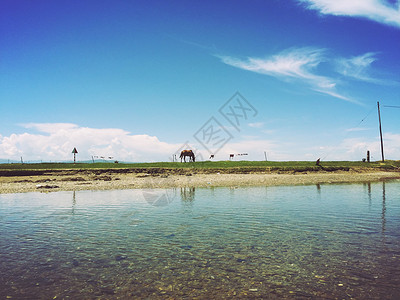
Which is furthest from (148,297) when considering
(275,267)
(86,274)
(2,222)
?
(2,222)

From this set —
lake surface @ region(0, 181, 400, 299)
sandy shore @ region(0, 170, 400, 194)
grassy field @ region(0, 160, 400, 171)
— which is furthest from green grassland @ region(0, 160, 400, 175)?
lake surface @ region(0, 181, 400, 299)

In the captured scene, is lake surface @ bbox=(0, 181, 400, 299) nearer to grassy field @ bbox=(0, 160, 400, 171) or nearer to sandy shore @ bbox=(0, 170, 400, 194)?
sandy shore @ bbox=(0, 170, 400, 194)

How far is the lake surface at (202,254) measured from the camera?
22.4 ft

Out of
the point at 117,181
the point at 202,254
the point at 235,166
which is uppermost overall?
the point at 235,166

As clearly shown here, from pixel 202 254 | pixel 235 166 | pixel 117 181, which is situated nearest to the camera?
pixel 202 254

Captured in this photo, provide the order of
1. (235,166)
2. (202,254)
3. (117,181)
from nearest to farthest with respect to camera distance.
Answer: (202,254)
(117,181)
(235,166)

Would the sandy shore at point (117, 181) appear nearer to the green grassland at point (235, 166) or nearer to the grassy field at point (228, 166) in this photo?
the green grassland at point (235, 166)

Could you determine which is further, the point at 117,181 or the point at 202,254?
the point at 117,181

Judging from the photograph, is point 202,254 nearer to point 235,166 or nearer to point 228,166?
point 235,166

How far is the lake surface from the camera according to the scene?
6.84m

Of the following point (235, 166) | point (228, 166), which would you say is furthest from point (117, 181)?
point (235, 166)

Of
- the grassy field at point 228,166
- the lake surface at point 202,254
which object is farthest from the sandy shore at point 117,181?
the lake surface at point 202,254

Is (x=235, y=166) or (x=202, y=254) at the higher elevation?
(x=235, y=166)

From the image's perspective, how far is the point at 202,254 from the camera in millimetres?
9305
